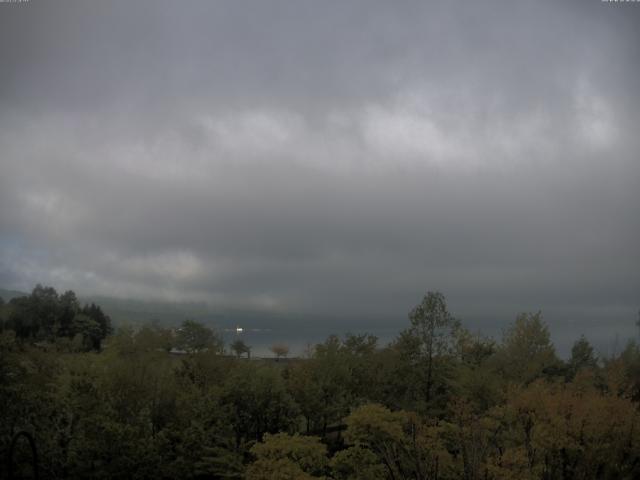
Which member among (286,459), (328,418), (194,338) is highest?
(194,338)

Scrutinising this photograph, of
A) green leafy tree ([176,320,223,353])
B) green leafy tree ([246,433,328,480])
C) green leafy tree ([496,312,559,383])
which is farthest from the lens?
green leafy tree ([176,320,223,353])

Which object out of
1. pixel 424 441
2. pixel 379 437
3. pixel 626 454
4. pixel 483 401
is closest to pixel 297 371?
pixel 483 401

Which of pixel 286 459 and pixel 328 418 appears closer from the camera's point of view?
pixel 286 459

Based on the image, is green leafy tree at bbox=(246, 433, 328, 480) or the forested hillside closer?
green leafy tree at bbox=(246, 433, 328, 480)

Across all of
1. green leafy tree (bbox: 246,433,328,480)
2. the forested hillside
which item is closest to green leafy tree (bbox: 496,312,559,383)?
the forested hillside

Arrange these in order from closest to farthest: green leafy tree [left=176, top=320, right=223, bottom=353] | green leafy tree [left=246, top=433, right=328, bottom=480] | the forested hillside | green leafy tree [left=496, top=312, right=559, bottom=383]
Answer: green leafy tree [left=246, top=433, right=328, bottom=480] → the forested hillside → green leafy tree [left=496, top=312, right=559, bottom=383] → green leafy tree [left=176, top=320, right=223, bottom=353]

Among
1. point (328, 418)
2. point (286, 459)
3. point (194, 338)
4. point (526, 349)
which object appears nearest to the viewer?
point (286, 459)

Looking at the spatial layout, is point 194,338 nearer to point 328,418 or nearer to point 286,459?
point 328,418

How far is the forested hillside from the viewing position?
22719 mm

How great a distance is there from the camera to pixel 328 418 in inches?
1421

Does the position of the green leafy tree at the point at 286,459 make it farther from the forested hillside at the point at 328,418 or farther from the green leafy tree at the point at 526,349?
the green leafy tree at the point at 526,349

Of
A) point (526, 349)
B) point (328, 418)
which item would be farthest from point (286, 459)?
point (526, 349)

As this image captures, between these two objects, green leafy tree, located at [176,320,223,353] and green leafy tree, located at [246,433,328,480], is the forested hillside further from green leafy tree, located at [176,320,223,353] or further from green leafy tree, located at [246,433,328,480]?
green leafy tree, located at [176,320,223,353]

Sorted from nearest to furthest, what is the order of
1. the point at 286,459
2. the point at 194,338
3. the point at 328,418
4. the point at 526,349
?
1. the point at 286,459
2. the point at 328,418
3. the point at 526,349
4. the point at 194,338
